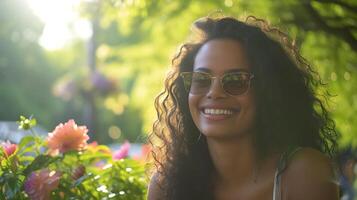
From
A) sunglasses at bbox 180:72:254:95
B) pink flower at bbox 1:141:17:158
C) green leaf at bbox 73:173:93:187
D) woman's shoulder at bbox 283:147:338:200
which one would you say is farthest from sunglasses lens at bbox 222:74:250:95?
pink flower at bbox 1:141:17:158

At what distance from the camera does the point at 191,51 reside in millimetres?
3047

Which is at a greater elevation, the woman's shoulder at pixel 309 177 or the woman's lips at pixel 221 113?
the woman's lips at pixel 221 113

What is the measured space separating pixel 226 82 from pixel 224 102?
8cm

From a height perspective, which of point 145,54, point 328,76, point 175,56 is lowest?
point 175,56

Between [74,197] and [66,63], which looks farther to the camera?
[66,63]

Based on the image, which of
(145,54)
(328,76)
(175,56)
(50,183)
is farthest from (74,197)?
(145,54)

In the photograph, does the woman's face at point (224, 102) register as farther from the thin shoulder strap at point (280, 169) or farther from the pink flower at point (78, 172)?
the pink flower at point (78, 172)

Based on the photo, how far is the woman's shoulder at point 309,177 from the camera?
2605 millimetres

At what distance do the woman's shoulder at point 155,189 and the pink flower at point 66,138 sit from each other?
18.1 inches

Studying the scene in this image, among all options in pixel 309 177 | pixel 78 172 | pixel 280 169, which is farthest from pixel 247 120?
pixel 78 172

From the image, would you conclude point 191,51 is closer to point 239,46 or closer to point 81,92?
point 239,46

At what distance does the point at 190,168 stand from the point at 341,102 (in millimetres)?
3715

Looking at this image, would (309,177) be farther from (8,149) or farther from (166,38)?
(166,38)

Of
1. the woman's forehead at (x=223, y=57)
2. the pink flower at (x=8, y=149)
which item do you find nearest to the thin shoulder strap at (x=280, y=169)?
the woman's forehead at (x=223, y=57)
